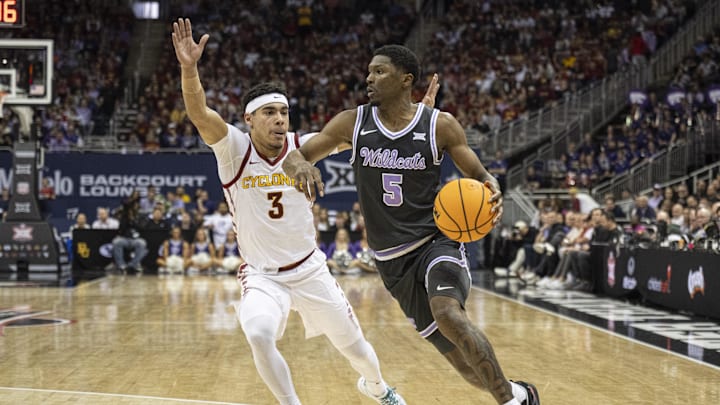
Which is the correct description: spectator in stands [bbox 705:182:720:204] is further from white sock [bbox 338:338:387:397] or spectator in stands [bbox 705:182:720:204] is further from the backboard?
the backboard

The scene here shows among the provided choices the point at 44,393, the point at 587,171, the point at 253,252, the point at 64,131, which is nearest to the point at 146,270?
the point at 64,131

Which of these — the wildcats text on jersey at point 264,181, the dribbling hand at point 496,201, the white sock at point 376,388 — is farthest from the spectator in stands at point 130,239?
the dribbling hand at point 496,201

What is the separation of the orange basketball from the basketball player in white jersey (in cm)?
89

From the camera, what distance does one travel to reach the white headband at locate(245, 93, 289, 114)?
5789 mm

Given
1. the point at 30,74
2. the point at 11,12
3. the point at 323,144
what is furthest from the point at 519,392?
the point at 30,74

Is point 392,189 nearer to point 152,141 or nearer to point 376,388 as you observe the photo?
point 376,388

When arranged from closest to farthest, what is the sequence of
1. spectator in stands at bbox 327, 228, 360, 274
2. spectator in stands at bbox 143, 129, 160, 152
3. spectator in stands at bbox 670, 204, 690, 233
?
spectator in stands at bbox 670, 204, 690, 233 → spectator in stands at bbox 327, 228, 360, 274 → spectator in stands at bbox 143, 129, 160, 152

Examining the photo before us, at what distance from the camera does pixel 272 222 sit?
18.6ft

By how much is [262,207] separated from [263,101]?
641 mm

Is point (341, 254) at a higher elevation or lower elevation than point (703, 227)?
lower

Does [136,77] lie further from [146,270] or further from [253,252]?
[253,252]

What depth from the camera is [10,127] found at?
24891 millimetres

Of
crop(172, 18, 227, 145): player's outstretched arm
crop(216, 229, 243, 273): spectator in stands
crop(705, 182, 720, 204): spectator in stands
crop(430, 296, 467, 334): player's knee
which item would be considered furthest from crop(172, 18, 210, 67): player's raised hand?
crop(216, 229, 243, 273): spectator in stands

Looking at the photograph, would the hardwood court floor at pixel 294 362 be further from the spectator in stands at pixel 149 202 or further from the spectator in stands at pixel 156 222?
the spectator in stands at pixel 149 202
